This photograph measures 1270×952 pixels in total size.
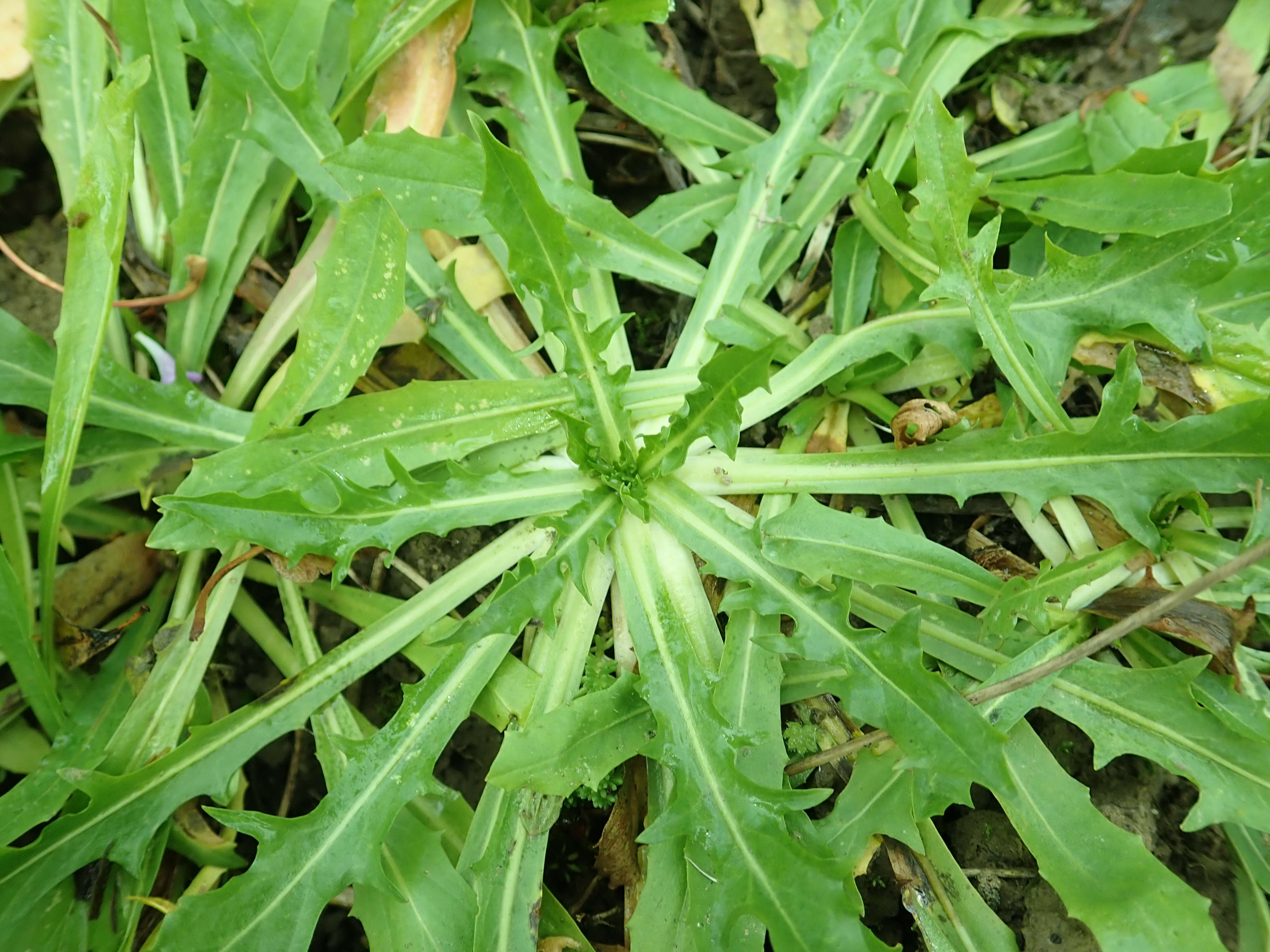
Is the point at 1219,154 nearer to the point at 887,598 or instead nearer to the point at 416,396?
the point at 887,598

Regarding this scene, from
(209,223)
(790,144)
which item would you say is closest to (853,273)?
(790,144)

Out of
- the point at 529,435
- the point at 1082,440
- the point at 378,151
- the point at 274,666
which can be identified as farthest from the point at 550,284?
the point at 274,666

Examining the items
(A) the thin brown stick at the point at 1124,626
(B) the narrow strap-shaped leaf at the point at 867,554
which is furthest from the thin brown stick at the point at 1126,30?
(B) the narrow strap-shaped leaf at the point at 867,554

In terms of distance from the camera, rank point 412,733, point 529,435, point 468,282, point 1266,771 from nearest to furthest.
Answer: point 1266,771 → point 412,733 → point 529,435 → point 468,282

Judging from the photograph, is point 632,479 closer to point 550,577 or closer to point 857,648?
point 550,577

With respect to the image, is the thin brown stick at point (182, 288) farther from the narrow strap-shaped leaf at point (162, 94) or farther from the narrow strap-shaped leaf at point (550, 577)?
the narrow strap-shaped leaf at point (550, 577)
